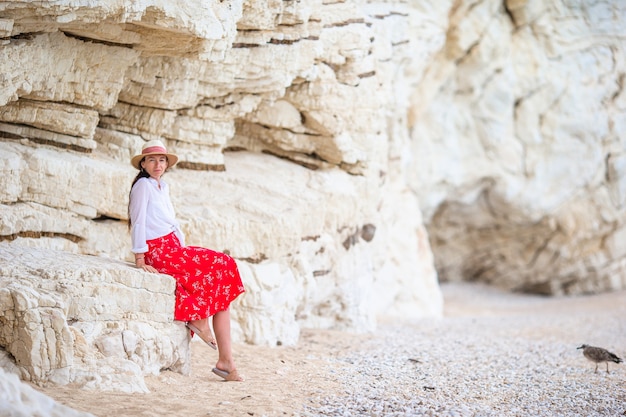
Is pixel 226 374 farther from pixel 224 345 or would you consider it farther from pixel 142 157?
pixel 142 157

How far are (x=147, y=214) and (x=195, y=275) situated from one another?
0.65m

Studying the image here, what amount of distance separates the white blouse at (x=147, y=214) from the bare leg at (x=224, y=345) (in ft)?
2.73

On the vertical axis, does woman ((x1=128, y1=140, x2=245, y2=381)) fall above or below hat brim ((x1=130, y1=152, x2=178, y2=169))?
below

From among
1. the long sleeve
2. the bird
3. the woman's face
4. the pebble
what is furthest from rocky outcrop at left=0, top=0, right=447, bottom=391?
the bird

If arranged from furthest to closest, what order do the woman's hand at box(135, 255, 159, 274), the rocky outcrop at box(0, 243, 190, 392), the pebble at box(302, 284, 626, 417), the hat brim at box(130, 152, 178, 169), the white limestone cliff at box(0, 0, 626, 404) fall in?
the hat brim at box(130, 152, 178, 169) < the white limestone cliff at box(0, 0, 626, 404) < the woman's hand at box(135, 255, 159, 274) < the pebble at box(302, 284, 626, 417) < the rocky outcrop at box(0, 243, 190, 392)

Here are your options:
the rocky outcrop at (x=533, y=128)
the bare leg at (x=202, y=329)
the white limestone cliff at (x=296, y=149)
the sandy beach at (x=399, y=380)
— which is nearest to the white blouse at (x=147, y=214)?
the white limestone cliff at (x=296, y=149)

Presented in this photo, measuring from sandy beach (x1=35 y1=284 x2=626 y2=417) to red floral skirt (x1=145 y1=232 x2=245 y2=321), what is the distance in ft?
1.87

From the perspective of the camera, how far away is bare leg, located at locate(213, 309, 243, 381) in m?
5.96

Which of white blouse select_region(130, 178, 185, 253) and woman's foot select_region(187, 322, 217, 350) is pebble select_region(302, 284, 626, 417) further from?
white blouse select_region(130, 178, 185, 253)

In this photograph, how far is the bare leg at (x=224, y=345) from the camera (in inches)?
235

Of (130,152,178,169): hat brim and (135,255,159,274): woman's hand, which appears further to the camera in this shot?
(130,152,178,169): hat brim

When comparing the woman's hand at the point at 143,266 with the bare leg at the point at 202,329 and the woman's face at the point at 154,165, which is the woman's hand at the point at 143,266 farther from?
the woman's face at the point at 154,165

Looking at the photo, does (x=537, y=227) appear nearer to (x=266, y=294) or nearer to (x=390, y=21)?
(x=390, y=21)

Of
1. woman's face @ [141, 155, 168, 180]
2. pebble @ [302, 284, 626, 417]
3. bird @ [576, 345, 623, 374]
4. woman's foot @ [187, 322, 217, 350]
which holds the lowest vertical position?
pebble @ [302, 284, 626, 417]
